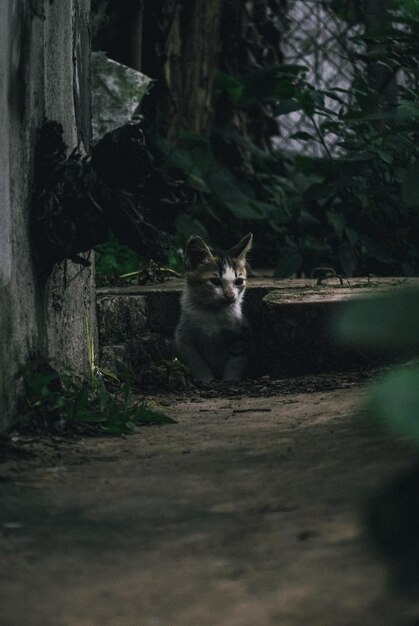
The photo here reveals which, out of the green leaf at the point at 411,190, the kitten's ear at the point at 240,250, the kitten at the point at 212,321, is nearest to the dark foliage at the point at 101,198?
the kitten at the point at 212,321

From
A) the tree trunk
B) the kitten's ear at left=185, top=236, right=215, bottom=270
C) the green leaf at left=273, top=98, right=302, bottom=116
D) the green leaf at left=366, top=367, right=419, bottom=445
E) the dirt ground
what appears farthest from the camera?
the tree trunk

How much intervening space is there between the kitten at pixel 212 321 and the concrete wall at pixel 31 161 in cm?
114

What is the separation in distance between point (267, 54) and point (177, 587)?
→ 759 cm

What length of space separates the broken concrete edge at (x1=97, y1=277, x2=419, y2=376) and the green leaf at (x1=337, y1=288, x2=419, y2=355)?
315 centimetres

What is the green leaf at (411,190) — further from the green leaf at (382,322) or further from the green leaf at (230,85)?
the green leaf at (230,85)

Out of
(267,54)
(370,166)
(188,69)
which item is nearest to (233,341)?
(370,166)

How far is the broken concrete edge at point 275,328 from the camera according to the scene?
14.6 ft

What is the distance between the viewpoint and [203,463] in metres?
2.61

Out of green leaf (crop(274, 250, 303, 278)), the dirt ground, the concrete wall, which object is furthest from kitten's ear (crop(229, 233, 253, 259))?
the dirt ground

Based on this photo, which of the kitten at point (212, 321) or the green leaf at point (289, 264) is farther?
the green leaf at point (289, 264)

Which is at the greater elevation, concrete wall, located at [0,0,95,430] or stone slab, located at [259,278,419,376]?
concrete wall, located at [0,0,95,430]

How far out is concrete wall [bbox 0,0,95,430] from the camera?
286 centimetres

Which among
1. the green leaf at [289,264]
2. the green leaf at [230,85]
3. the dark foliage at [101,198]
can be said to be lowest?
the green leaf at [289,264]

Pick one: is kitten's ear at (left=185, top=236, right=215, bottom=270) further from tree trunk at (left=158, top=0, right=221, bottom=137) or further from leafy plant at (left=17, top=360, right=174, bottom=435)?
tree trunk at (left=158, top=0, right=221, bottom=137)
